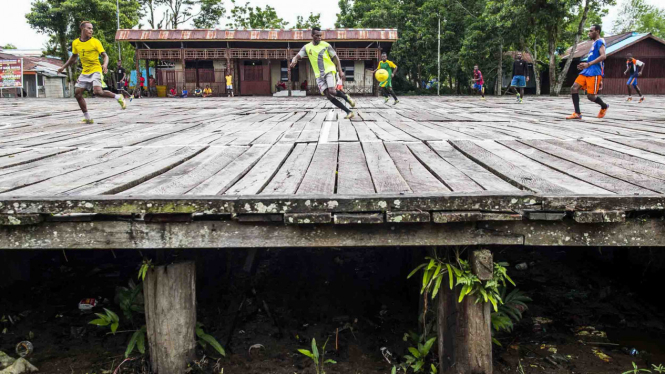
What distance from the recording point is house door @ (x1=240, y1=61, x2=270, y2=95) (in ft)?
93.6

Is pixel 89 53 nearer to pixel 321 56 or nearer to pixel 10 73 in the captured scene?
pixel 321 56

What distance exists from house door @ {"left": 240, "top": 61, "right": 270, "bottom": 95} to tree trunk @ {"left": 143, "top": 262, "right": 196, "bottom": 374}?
1038 inches

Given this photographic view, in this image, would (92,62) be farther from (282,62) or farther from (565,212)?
(282,62)

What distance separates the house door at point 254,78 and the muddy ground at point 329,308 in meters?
24.0

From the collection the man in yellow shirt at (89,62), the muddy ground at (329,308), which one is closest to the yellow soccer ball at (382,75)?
the man in yellow shirt at (89,62)

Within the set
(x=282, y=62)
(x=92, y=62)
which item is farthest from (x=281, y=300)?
(x=282, y=62)

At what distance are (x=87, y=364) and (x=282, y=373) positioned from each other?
4.54 ft

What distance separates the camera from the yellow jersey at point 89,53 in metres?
7.52

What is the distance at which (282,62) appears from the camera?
28641mm

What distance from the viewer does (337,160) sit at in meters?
4.07

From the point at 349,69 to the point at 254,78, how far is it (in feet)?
18.5

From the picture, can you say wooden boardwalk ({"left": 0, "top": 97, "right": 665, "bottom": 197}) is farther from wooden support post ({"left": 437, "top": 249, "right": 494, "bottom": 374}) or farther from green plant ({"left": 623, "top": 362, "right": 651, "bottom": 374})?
green plant ({"left": 623, "top": 362, "right": 651, "bottom": 374})

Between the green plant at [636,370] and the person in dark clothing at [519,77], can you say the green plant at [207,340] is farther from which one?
the person in dark clothing at [519,77]

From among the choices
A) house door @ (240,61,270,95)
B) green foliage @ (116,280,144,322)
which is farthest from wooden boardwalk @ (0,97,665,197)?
house door @ (240,61,270,95)
